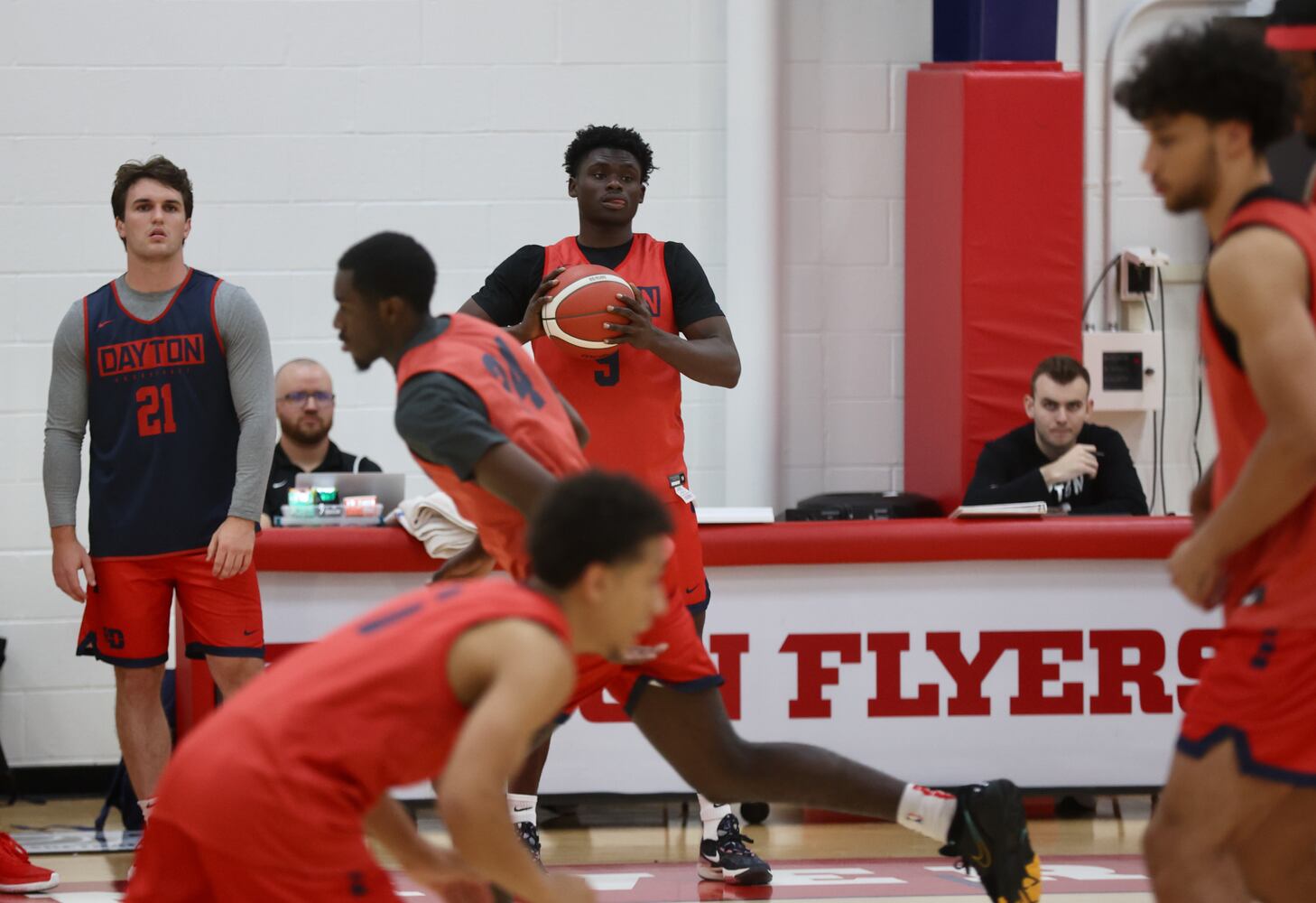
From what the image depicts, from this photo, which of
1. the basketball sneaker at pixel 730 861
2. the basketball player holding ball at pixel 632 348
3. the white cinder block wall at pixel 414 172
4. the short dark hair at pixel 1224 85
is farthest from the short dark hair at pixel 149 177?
the short dark hair at pixel 1224 85

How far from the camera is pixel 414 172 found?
6.57 meters

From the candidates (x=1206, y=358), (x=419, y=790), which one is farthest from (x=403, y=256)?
(x=419, y=790)

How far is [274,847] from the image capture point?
6.77ft

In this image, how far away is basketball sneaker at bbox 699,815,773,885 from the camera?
A: 13.5 ft

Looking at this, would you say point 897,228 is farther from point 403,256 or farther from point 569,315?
point 403,256

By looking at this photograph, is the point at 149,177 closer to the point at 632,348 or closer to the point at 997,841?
the point at 632,348

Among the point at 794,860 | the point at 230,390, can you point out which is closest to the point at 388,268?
the point at 230,390

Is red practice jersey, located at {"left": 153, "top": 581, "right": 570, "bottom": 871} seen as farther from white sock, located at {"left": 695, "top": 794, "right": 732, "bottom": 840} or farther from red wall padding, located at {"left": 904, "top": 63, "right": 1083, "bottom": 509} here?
red wall padding, located at {"left": 904, "top": 63, "right": 1083, "bottom": 509}

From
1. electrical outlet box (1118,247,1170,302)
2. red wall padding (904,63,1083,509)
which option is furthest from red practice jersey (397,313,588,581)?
electrical outlet box (1118,247,1170,302)

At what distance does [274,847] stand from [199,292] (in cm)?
269

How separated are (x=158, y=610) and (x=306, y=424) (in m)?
1.64

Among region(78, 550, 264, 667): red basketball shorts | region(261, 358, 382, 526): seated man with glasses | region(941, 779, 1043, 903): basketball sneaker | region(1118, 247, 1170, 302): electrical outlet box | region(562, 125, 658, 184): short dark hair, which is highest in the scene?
region(562, 125, 658, 184): short dark hair

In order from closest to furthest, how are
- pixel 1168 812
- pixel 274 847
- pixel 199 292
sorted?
pixel 274 847 < pixel 1168 812 < pixel 199 292

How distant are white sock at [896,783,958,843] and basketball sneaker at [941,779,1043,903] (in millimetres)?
15
